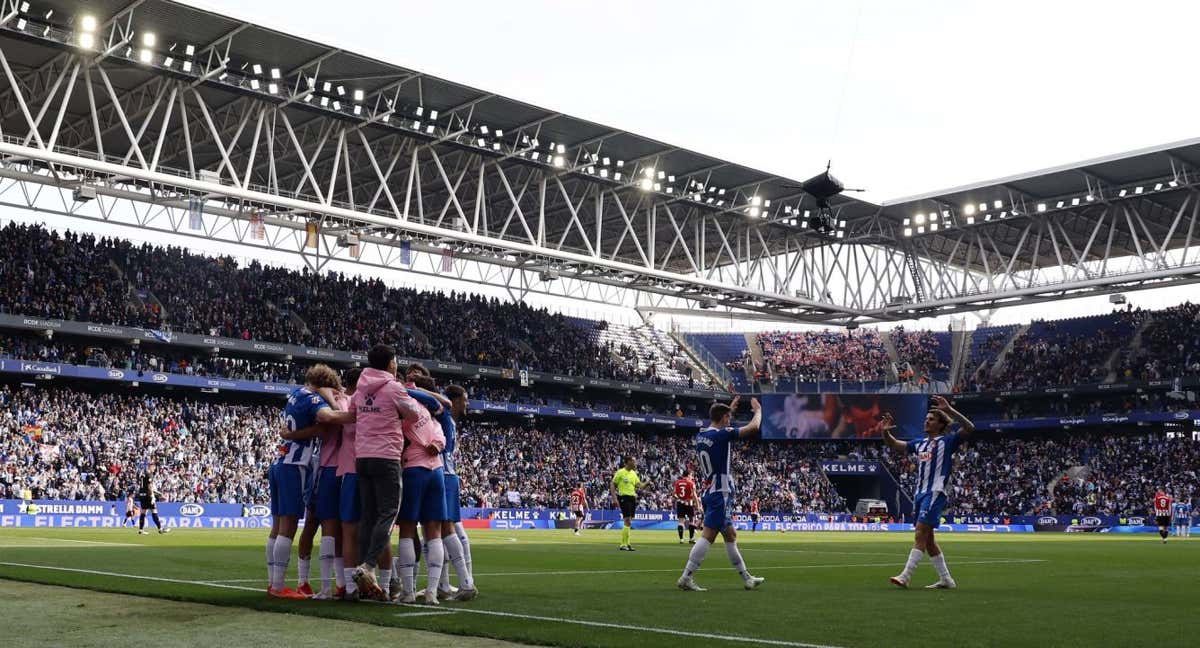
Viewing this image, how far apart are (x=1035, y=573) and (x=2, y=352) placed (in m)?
41.8

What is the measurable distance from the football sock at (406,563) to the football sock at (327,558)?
2.44 feet

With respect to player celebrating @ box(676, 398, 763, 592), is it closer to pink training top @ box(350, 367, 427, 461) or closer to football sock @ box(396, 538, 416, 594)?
football sock @ box(396, 538, 416, 594)

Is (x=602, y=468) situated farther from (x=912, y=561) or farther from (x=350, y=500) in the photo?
(x=350, y=500)

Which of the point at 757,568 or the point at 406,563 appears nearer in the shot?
the point at 406,563

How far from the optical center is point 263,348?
55.2m

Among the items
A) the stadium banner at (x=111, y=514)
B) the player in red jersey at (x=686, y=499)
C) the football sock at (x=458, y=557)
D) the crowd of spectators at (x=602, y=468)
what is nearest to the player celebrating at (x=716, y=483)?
the football sock at (x=458, y=557)

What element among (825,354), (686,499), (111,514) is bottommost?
(111,514)

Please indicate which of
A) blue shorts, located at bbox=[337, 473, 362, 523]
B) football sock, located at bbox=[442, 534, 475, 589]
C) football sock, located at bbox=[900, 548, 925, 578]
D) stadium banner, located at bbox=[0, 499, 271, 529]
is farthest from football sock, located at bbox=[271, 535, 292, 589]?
stadium banner, located at bbox=[0, 499, 271, 529]

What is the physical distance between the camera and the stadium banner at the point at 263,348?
1896 inches

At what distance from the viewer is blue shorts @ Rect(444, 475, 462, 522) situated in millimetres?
11828

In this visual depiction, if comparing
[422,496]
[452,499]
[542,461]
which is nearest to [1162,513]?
[542,461]

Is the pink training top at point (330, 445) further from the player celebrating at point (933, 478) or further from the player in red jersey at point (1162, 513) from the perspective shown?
the player in red jersey at point (1162, 513)

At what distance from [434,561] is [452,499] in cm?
91

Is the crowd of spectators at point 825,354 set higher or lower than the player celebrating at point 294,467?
higher
